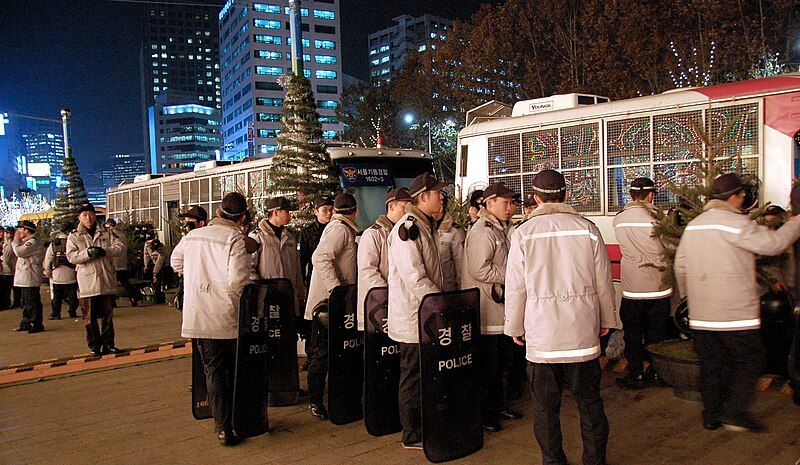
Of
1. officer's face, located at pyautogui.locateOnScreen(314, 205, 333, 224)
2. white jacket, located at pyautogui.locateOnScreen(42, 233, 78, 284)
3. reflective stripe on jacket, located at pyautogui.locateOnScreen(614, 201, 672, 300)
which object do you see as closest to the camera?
reflective stripe on jacket, located at pyautogui.locateOnScreen(614, 201, 672, 300)

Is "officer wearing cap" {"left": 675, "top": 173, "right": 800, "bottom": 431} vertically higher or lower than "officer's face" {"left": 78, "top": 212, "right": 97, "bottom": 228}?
lower

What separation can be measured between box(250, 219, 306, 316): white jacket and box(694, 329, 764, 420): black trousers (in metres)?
3.75

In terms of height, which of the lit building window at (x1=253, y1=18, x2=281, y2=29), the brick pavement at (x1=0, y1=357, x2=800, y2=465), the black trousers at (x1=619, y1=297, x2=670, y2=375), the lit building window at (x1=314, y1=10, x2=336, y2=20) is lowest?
the brick pavement at (x1=0, y1=357, x2=800, y2=465)

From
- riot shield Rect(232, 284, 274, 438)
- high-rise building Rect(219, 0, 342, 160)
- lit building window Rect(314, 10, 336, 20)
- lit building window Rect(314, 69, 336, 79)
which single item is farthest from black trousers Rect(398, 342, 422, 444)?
lit building window Rect(314, 10, 336, 20)

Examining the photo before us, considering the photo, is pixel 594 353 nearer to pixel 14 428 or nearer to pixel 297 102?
pixel 14 428

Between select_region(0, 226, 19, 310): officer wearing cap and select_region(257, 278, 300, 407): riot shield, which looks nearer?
select_region(257, 278, 300, 407): riot shield

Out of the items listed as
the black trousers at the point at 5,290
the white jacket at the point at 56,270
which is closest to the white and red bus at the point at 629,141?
the white jacket at the point at 56,270

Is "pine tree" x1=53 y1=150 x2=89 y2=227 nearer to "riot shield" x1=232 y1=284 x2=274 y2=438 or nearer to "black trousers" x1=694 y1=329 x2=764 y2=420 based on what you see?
"riot shield" x1=232 y1=284 x2=274 y2=438

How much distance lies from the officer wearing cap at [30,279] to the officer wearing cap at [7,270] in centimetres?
236

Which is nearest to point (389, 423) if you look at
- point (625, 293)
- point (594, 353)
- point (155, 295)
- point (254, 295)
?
point (254, 295)

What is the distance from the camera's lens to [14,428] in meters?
5.97

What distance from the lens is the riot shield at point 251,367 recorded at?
5289 mm

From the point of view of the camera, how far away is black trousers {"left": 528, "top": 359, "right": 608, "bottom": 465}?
4.18 m

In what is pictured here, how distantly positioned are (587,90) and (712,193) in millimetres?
19612
